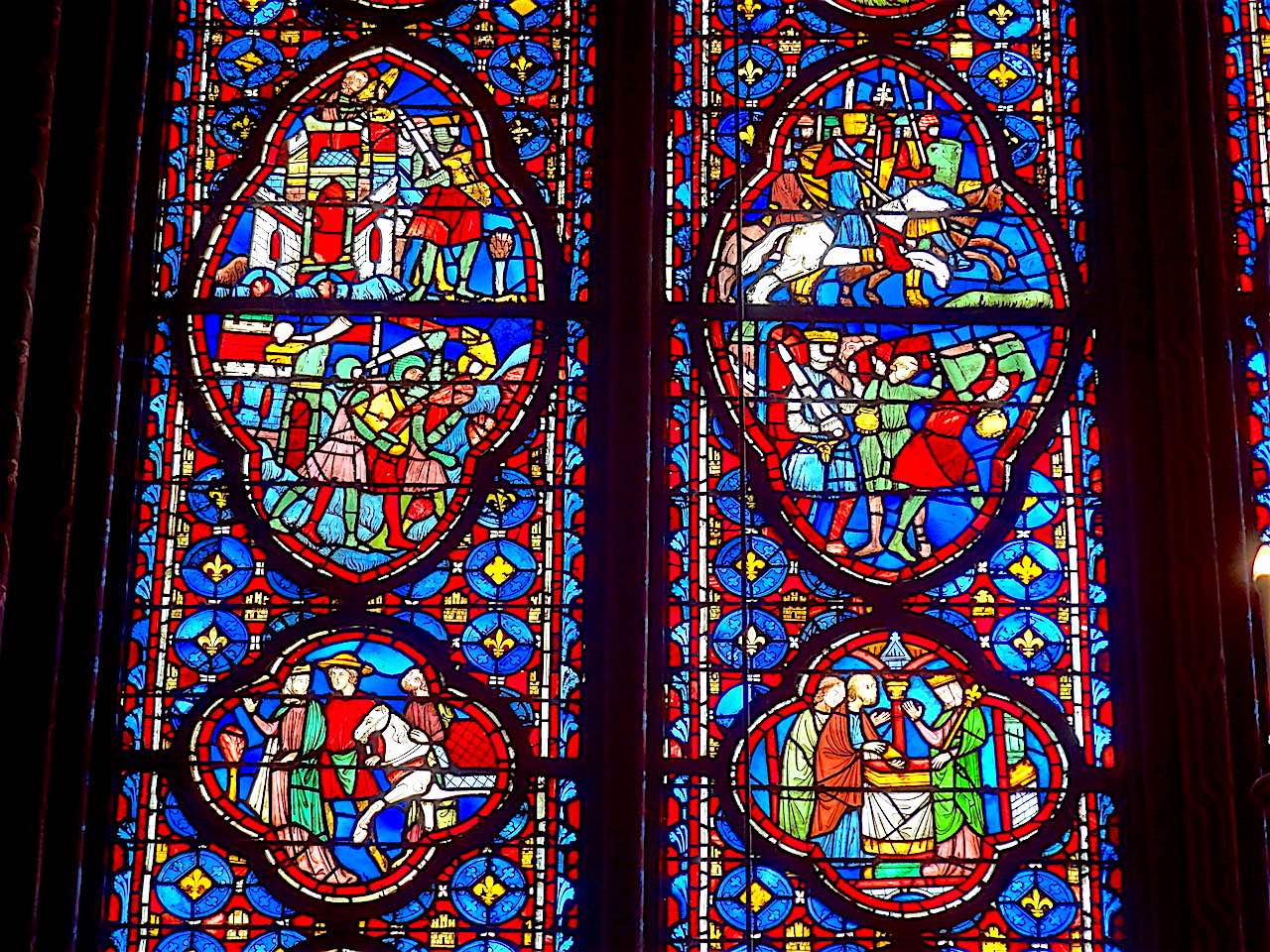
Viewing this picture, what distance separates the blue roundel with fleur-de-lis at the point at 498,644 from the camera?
684 centimetres

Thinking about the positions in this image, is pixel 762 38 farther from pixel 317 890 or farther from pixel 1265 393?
pixel 317 890

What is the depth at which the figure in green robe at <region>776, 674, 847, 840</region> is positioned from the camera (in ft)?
22.1

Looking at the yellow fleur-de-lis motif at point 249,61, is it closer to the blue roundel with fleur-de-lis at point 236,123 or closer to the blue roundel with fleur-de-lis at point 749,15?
the blue roundel with fleur-de-lis at point 236,123

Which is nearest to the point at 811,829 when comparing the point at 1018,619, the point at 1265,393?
the point at 1018,619

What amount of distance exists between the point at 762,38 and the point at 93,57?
74.2 inches

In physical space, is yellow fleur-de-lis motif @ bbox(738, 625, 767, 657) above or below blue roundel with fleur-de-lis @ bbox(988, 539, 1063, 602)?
below

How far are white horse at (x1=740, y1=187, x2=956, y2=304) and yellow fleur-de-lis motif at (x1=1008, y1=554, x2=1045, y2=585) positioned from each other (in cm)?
85

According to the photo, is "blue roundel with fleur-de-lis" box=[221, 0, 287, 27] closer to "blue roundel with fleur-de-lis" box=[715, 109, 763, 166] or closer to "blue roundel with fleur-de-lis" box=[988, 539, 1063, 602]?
"blue roundel with fleur-de-lis" box=[715, 109, 763, 166]

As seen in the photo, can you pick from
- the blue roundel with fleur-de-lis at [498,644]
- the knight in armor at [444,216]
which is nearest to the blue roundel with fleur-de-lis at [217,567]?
the blue roundel with fleur-de-lis at [498,644]

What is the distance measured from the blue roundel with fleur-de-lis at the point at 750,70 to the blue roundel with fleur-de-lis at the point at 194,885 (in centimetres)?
260

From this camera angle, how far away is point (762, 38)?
755 centimetres

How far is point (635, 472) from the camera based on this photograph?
695 centimetres

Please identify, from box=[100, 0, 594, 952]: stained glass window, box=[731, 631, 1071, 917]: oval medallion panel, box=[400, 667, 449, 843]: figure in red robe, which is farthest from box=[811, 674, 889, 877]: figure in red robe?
box=[400, 667, 449, 843]: figure in red robe

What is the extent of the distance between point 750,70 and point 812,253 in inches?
23.3
